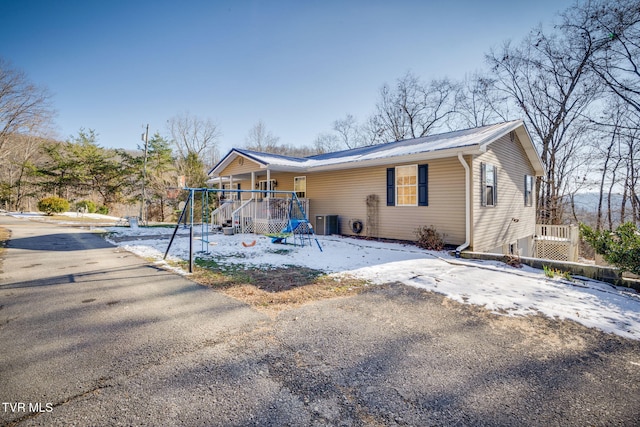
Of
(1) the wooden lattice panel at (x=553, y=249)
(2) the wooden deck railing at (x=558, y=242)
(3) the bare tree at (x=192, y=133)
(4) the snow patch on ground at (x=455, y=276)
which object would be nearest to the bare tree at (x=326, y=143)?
(3) the bare tree at (x=192, y=133)

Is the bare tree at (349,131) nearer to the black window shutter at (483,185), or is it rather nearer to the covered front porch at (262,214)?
the covered front porch at (262,214)

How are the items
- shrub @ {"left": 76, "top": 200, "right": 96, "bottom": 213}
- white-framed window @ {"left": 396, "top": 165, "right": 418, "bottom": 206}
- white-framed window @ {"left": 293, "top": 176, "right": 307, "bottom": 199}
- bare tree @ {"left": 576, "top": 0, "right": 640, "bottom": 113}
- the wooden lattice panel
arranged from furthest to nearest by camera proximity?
shrub @ {"left": 76, "top": 200, "right": 96, "bottom": 213} < bare tree @ {"left": 576, "top": 0, "right": 640, "bottom": 113} < white-framed window @ {"left": 293, "top": 176, "right": 307, "bottom": 199} < the wooden lattice panel < white-framed window @ {"left": 396, "top": 165, "right": 418, "bottom": 206}

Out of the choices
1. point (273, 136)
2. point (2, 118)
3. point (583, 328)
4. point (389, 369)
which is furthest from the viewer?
point (273, 136)

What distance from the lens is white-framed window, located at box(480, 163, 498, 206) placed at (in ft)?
28.7

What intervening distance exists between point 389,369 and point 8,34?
76.6 feet

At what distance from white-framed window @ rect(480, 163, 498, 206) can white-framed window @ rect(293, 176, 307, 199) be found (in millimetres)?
7084

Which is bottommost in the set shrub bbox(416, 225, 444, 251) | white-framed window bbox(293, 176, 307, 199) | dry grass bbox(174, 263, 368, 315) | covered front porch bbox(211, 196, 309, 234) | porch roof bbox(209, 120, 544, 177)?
dry grass bbox(174, 263, 368, 315)

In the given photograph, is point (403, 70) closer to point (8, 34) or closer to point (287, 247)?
point (287, 247)

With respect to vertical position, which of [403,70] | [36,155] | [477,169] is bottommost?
[477,169]

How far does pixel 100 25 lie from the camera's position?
33.8ft


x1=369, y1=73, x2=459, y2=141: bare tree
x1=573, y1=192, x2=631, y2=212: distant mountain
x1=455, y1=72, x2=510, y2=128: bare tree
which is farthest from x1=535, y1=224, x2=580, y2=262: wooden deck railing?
x1=369, y1=73, x2=459, y2=141: bare tree

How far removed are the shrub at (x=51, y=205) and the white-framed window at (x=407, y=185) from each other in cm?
2461

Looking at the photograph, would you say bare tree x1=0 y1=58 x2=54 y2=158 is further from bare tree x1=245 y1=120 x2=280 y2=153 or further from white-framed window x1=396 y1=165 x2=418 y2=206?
white-framed window x1=396 y1=165 x2=418 y2=206

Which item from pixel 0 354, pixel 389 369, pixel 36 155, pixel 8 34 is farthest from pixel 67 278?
pixel 36 155
